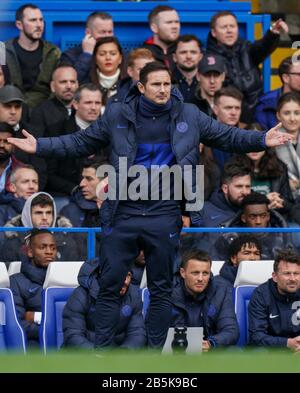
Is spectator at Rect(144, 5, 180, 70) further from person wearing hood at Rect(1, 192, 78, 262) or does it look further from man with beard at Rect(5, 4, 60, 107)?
person wearing hood at Rect(1, 192, 78, 262)

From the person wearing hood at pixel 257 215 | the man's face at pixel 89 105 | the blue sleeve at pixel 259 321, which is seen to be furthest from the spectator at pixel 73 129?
the blue sleeve at pixel 259 321

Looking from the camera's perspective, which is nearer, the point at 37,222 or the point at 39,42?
the point at 37,222

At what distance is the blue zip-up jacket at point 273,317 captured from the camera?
1178 centimetres

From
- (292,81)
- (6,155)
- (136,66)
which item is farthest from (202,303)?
(292,81)

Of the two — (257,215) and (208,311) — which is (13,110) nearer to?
(257,215)

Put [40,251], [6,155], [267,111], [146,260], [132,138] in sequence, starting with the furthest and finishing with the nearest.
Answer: [267,111] → [6,155] → [40,251] → [146,260] → [132,138]

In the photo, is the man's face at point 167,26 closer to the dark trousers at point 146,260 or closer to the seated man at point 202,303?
the seated man at point 202,303

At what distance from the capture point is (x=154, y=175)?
1031 centimetres

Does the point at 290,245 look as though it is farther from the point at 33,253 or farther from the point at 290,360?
the point at 290,360

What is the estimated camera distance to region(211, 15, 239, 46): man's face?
15359mm

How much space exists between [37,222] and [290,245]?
217 centimetres

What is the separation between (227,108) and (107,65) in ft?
4.62

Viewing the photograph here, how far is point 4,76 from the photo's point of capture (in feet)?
48.5

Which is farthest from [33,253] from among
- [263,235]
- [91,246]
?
[263,235]
